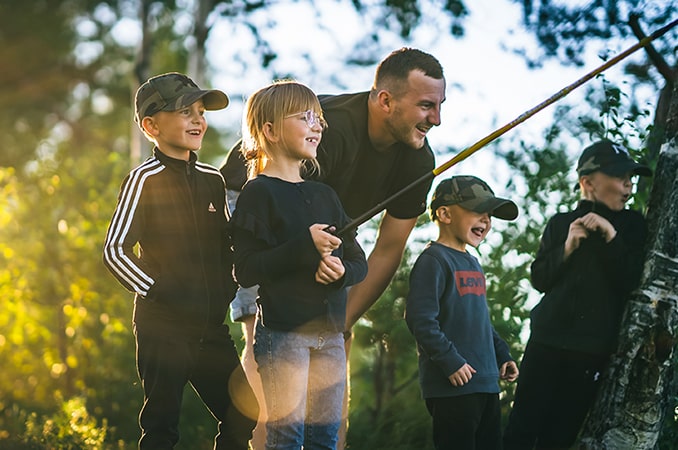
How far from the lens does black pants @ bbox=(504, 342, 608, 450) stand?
4.26 metres

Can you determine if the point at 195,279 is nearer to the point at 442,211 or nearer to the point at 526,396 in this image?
the point at 442,211

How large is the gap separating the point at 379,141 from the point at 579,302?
1.16 m

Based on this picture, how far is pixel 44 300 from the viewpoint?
28.1ft

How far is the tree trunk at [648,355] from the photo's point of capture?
4117mm

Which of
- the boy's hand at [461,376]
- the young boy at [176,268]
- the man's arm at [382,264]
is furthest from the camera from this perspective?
the man's arm at [382,264]

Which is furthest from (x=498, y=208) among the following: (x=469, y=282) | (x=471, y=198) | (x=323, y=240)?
(x=323, y=240)

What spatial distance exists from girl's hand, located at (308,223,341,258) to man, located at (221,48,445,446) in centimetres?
75

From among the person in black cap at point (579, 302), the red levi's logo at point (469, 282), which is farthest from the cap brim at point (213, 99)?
the person in black cap at point (579, 302)

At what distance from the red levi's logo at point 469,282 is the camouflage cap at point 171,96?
1.23m

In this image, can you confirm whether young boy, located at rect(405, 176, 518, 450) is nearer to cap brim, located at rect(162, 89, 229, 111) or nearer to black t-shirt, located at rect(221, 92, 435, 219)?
black t-shirt, located at rect(221, 92, 435, 219)

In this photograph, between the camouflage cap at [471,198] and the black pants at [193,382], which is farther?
the camouflage cap at [471,198]

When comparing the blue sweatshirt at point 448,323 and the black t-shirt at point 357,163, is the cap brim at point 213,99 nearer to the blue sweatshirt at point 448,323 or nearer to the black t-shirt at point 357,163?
the black t-shirt at point 357,163

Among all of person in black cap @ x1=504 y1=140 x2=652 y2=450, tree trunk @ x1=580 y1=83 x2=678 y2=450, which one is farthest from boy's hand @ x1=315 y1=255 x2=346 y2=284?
tree trunk @ x1=580 y1=83 x2=678 y2=450

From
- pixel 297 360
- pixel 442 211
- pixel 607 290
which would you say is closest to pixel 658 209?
pixel 607 290
